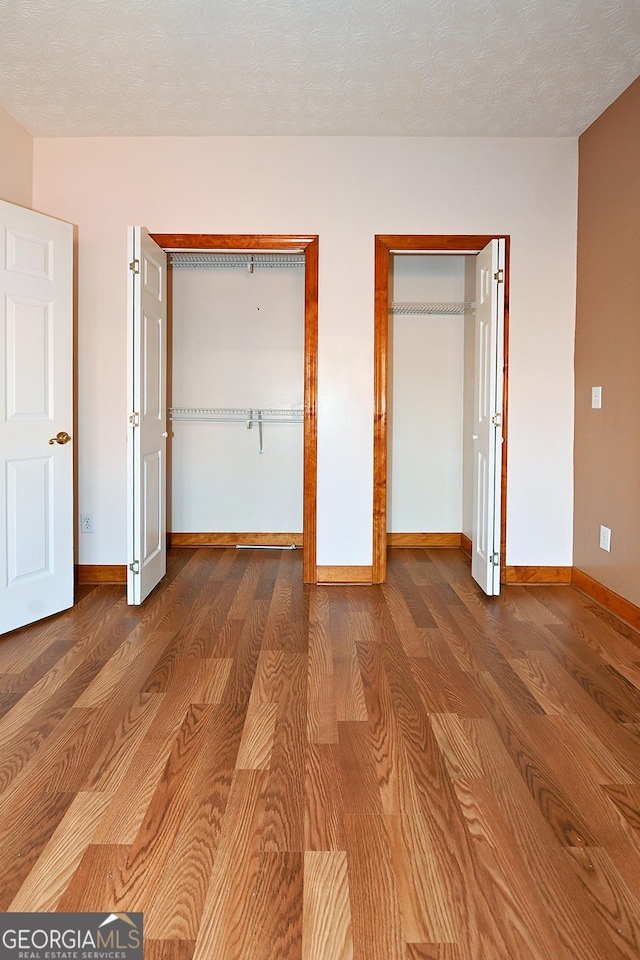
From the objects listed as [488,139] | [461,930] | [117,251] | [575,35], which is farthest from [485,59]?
[461,930]

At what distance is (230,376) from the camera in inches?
216

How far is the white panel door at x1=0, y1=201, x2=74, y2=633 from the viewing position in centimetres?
330

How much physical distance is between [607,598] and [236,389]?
3224mm

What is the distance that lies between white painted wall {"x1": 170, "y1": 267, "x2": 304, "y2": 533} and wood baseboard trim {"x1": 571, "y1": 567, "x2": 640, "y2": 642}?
230 cm

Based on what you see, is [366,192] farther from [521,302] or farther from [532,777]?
[532,777]

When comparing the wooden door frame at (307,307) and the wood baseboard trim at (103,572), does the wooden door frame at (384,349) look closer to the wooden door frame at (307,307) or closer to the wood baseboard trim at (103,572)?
the wooden door frame at (307,307)

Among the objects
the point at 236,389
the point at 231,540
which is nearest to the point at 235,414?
the point at 236,389

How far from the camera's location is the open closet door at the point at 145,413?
11.9ft

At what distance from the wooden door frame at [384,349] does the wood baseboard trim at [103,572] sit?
5.33 ft

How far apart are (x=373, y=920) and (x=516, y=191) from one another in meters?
4.02

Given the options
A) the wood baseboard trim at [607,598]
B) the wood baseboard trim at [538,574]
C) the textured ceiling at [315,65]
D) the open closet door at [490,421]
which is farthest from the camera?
the wood baseboard trim at [538,574]

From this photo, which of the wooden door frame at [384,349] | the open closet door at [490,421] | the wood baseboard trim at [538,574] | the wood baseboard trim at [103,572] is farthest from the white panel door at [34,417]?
the wood baseboard trim at [538,574]

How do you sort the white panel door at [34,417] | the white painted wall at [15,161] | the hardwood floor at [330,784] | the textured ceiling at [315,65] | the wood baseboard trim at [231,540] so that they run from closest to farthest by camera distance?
the hardwood floor at [330,784] < the textured ceiling at [315,65] < the white panel door at [34,417] < the white painted wall at [15,161] < the wood baseboard trim at [231,540]

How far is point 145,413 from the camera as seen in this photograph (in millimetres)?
3771
